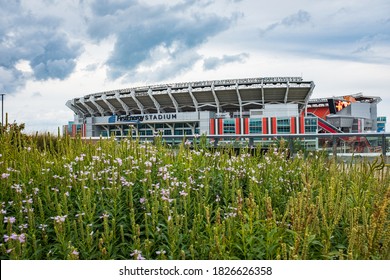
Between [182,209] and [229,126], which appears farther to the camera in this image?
[229,126]

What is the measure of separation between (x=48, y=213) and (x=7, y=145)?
7.36ft

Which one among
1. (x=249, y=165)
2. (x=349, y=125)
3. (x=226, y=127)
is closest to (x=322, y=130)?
(x=349, y=125)

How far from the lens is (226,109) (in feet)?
214

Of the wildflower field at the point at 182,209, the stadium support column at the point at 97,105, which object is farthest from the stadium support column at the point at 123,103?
the wildflower field at the point at 182,209

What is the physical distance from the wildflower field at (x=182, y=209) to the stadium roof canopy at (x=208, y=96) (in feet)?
168

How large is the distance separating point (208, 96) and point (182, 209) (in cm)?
5583

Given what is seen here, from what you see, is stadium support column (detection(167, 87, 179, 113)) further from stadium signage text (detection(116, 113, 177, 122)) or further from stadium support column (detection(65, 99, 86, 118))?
stadium support column (detection(65, 99, 86, 118))

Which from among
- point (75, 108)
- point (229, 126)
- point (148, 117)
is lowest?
point (229, 126)

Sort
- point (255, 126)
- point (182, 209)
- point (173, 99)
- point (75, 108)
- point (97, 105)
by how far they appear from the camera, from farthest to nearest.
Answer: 1. point (75, 108)
2. point (97, 105)
3. point (173, 99)
4. point (255, 126)
5. point (182, 209)

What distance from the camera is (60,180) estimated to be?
461cm

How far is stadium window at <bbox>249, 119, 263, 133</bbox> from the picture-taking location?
5364cm

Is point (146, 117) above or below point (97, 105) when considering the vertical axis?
below

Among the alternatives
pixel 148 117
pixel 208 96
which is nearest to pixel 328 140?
pixel 208 96

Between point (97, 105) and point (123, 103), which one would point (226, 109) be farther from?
point (97, 105)
